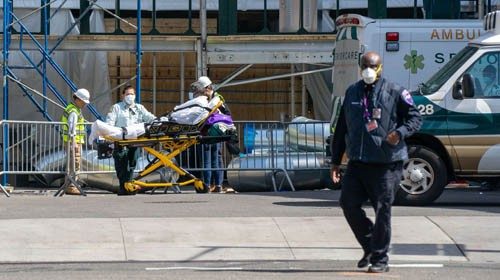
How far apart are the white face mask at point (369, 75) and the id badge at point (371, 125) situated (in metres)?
0.33

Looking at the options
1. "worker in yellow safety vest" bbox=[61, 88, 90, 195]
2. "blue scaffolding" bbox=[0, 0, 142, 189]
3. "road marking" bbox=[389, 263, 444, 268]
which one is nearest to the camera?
"road marking" bbox=[389, 263, 444, 268]

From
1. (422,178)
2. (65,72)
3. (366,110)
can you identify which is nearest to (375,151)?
(366,110)

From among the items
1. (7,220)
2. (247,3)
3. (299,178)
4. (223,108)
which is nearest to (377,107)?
(7,220)

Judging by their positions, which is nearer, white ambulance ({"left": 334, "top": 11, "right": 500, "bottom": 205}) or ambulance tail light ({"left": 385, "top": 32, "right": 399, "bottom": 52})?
white ambulance ({"left": 334, "top": 11, "right": 500, "bottom": 205})

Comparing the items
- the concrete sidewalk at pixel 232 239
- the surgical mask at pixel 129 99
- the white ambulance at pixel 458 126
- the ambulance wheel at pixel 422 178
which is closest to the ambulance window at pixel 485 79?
the white ambulance at pixel 458 126

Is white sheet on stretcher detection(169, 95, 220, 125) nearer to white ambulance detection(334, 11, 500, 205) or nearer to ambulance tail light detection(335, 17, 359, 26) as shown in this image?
ambulance tail light detection(335, 17, 359, 26)

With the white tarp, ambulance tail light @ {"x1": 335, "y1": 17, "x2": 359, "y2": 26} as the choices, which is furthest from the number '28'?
the white tarp

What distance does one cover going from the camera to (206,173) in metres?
16.4

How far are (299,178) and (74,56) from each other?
272 inches

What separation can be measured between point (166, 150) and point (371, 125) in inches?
280

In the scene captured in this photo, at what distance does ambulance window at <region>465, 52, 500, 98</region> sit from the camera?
13.1 metres

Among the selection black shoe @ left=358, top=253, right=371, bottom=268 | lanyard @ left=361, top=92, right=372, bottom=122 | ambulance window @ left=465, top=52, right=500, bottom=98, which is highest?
ambulance window @ left=465, top=52, right=500, bottom=98

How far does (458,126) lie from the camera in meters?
13.2

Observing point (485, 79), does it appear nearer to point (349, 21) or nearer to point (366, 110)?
point (349, 21)
